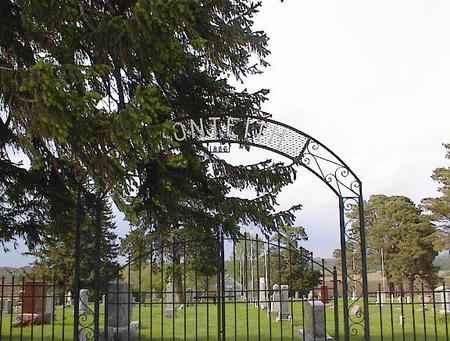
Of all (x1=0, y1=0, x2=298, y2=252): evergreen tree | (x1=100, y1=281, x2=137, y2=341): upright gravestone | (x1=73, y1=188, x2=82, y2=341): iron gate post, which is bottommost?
(x1=100, y1=281, x2=137, y2=341): upright gravestone

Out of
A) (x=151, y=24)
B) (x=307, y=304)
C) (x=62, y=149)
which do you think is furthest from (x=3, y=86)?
(x=307, y=304)

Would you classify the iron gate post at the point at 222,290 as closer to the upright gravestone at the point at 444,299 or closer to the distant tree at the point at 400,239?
the upright gravestone at the point at 444,299

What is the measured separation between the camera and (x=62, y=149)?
6043mm

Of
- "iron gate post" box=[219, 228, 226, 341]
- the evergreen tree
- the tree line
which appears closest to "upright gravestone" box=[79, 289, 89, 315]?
the evergreen tree

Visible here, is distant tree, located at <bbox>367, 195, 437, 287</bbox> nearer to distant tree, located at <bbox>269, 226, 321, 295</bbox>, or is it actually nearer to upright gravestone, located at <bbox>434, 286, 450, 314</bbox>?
upright gravestone, located at <bbox>434, 286, 450, 314</bbox>

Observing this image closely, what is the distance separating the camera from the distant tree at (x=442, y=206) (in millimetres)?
23250

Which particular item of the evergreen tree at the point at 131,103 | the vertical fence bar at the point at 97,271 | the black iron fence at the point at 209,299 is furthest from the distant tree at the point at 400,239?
the vertical fence bar at the point at 97,271

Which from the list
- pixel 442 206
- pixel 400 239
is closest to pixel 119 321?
pixel 442 206

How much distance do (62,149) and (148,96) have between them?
129 centimetres

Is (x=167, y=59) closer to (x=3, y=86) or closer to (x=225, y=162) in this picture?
(x=3, y=86)

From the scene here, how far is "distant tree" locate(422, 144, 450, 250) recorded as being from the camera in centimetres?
2325

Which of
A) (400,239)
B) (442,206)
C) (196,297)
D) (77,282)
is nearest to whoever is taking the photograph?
(77,282)

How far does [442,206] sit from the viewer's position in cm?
2353

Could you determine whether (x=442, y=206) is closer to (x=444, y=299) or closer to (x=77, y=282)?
(x=444, y=299)
